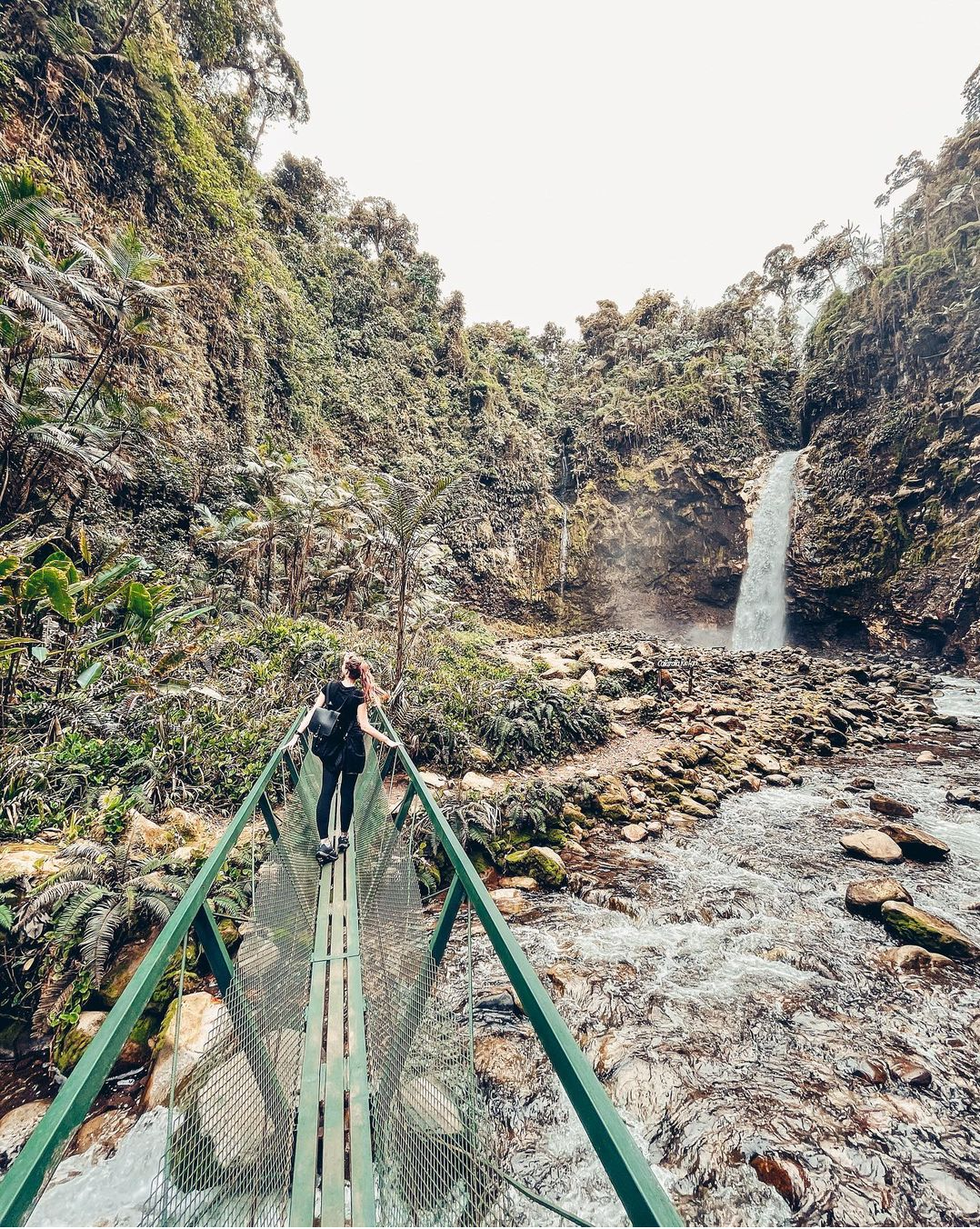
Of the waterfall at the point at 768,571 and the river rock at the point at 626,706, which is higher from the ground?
the waterfall at the point at 768,571

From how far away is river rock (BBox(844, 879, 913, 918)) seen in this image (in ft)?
13.0

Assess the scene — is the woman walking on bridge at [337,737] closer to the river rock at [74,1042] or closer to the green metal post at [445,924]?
the river rock at [74,1042]

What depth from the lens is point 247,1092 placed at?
5.27ft

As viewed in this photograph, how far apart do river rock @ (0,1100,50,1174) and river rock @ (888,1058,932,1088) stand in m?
4.30

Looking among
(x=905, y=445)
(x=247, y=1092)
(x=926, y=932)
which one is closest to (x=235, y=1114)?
(x=247, y=1092)

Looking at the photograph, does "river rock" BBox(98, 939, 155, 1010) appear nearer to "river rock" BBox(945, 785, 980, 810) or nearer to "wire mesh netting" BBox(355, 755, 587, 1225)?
"wire mesh netting" BBox(355, 755, 587, 1225)

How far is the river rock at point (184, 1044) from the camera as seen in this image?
2.33m

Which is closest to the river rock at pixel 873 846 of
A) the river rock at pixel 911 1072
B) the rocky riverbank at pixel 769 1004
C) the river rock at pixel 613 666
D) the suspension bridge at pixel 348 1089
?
the rocky riverbank at pixel 769 1004

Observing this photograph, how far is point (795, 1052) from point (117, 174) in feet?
54.9

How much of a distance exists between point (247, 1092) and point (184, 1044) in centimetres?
130

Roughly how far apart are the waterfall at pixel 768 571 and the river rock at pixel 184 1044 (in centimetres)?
2261

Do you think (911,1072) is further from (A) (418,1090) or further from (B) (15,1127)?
(B) (15,1127)

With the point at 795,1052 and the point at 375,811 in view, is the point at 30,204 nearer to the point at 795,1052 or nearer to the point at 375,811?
the point at 375,811

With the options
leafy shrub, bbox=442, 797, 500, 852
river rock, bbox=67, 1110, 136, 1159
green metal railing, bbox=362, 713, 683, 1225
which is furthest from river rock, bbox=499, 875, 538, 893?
green metal railing, bbox=362, 713, 683, 1225
